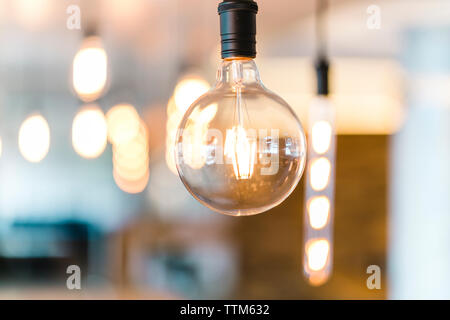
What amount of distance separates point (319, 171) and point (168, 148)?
1933 mm

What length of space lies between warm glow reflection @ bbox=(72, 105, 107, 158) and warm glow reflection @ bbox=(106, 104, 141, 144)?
0.32 feet

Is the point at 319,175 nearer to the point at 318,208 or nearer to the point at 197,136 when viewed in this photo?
the point at 318,208

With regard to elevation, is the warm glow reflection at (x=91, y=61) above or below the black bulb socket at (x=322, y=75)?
above

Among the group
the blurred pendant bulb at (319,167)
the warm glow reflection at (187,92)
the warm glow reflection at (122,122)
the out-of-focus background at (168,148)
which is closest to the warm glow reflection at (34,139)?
the out-of-focus background at (168,148)

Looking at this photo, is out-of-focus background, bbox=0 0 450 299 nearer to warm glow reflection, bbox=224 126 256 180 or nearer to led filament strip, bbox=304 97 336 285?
led filament strip, bbox=304 97 336 285

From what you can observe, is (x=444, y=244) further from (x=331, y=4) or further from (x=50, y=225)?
(x=50, y=225)

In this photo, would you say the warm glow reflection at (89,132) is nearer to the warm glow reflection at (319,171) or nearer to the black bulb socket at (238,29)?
the warm glow reflection at (319,171)

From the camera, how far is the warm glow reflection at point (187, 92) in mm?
2629

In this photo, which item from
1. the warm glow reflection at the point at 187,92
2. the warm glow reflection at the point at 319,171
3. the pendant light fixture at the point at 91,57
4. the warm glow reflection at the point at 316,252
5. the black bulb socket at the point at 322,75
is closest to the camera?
the black bulb socket at the point at 322,75

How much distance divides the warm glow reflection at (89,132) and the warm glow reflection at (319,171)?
143 cm

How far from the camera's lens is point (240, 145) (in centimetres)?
49

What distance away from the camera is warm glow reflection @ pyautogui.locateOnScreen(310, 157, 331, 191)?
61.7 inches

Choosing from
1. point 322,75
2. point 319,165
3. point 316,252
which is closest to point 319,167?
point 319,165
